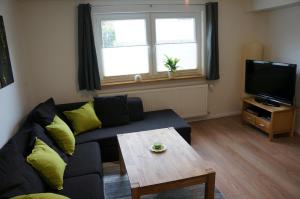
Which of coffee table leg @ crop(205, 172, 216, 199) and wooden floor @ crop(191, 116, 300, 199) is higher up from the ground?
coffee table leg @ crop(205, 172, 216, 199)

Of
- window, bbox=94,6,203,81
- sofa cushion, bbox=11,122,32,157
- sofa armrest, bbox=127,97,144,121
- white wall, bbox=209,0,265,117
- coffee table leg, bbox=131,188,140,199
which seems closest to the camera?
coffee table leg, bbox=131,188,140,199

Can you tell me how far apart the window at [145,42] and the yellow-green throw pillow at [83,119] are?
0.81 m

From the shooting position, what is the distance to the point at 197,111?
14.1ft

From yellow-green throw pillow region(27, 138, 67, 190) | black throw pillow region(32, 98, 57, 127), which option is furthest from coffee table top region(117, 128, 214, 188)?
black throw pillow region(32, 98, 57, 127)

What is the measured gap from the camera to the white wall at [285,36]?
3.64 metres

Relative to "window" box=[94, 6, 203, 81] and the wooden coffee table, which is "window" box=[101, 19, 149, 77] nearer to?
"window" box=[94, 6, 203, 81]

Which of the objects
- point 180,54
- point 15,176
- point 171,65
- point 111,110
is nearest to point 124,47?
point 171,65

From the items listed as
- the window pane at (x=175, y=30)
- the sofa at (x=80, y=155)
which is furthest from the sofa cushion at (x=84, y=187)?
the window pane at (x=175, y=30)

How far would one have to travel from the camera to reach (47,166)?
Result: 1973 millimetres

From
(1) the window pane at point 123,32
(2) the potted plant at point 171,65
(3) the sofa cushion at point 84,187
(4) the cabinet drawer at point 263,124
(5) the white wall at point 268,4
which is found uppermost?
(5) the white wall at point 268,4

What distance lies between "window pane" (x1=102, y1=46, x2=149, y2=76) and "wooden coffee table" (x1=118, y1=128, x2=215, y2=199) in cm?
164

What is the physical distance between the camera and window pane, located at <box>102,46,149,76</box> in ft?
12.8

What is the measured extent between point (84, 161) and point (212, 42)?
279cm

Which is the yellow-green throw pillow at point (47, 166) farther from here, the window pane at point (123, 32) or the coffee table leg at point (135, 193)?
the window pane at point (123, 32)
